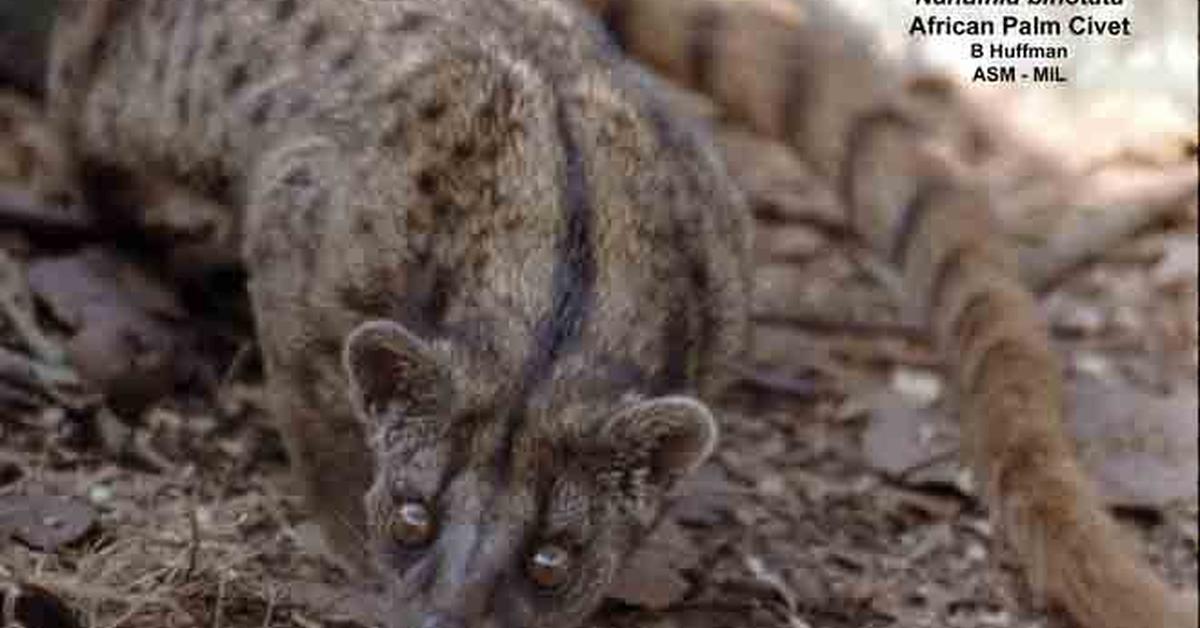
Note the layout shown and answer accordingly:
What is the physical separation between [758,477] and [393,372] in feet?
8.67

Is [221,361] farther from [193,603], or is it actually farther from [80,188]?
[193,603]

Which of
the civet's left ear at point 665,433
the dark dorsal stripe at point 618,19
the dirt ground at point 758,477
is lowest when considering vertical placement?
the dirt ground at point 758,477

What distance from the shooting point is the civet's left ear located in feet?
21.1

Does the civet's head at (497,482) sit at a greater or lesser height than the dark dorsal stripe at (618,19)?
lesser

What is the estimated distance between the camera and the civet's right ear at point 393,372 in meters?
6.42

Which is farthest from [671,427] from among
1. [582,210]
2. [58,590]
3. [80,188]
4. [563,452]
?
[80,188]

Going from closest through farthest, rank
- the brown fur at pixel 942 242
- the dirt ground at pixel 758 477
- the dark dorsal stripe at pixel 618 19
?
the dirt ground at pixel 758 477
the brown fur at pixel 942 242
the dark dorsal stripe at pixel 618 19

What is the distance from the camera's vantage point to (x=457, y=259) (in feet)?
22.6

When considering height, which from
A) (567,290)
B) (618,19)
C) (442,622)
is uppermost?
(618,19)

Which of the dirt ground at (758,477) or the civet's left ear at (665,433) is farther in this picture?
the dirt ground at (758,477)

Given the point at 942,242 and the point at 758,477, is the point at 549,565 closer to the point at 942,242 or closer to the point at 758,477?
the point at 758,477

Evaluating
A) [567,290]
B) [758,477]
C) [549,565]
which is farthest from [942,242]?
[549,565]

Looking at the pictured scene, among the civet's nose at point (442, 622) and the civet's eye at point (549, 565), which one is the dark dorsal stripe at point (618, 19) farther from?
the civet's nose at point (442, 622)

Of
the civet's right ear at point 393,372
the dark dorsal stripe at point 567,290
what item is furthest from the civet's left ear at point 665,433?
the civet's right ear at point 393,372
